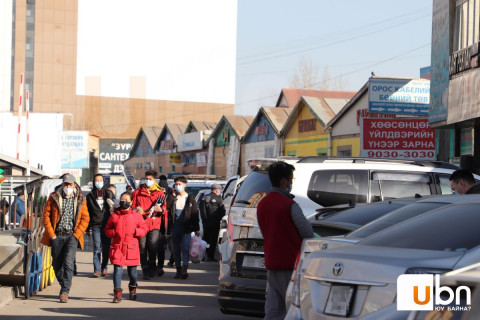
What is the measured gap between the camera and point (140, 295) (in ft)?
46.8

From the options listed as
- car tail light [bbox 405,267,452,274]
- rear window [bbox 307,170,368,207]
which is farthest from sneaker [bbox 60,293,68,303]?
car tail light [bbox 405,267,452,274]

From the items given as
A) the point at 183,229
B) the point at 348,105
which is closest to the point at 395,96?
the point at 348,105

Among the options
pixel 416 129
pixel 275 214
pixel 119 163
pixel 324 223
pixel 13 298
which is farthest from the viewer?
pixel 119 163

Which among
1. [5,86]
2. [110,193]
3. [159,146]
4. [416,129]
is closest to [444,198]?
[110,193]

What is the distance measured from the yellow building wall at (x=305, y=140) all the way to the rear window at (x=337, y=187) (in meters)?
27.4

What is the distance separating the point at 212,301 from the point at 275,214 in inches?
222

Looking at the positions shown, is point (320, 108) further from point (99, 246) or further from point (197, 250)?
point (99, 246)

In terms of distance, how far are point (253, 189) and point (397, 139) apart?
15.8m

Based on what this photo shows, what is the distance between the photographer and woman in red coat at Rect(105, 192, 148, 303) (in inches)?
519

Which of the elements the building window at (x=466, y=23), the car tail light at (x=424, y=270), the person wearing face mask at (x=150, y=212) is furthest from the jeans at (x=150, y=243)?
the car tail light at (x=424, y=270)

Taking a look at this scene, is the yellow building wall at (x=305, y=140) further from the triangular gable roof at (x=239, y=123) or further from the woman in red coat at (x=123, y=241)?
the woman in red coat at (x=123, y=241)

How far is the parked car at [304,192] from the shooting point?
33.7 feet

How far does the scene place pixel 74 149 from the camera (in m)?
80.4

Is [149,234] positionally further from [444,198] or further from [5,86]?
[5,86]
